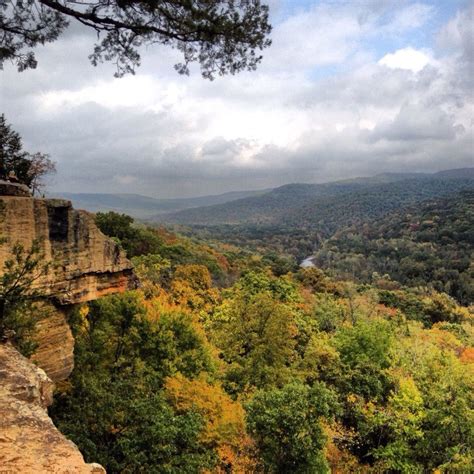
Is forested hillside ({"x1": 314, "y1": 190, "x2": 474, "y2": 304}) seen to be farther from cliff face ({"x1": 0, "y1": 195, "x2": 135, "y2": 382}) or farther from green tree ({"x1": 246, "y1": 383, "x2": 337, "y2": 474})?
cliff face ({"x1": 0, "y1": 195, "x2": 135, "y2": 382})

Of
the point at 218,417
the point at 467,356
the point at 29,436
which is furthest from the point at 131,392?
the point at 467,356

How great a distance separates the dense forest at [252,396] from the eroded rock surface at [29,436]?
7.27m

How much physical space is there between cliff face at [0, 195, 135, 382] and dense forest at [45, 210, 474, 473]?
2656 mm

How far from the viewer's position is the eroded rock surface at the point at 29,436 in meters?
5.04

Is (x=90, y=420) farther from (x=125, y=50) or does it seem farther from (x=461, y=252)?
(x=461, y=252)

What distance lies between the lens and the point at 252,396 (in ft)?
64.5

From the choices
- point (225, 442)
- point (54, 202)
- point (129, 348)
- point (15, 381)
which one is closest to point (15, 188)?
point (54, 202)

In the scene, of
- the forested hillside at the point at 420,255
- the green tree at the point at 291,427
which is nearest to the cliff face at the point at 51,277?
the green tree at the point at 291,427

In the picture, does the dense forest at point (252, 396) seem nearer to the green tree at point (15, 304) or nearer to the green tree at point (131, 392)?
the green tree at point (131, 392)

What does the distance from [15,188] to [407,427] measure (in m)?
22.3

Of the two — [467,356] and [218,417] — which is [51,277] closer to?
[218,417]

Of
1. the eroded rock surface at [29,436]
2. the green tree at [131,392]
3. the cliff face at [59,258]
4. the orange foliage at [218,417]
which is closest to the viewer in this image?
the eroded rock surface at [29,436]

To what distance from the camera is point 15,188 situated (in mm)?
12414

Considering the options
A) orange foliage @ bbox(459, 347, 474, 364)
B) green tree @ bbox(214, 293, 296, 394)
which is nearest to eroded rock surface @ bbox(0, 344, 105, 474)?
green tree @ bbox(214, 293, 296, 394)
